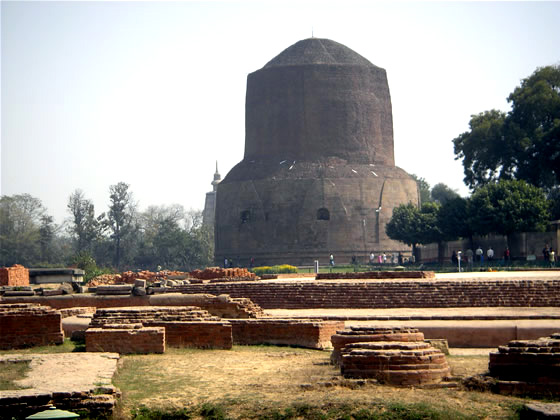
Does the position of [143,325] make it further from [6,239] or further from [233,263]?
[6,239]

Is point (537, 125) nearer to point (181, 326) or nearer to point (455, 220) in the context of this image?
point (455, 220)

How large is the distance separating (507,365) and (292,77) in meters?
35.7

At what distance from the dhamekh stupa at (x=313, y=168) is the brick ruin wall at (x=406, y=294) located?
22776mm

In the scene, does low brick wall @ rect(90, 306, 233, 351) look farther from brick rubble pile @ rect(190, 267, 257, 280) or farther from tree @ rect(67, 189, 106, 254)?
tree @ rect(67, 189, 106, 254)

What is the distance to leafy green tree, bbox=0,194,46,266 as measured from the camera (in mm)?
47219

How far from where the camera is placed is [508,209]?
28703 millimetres

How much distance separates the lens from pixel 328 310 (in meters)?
14.6

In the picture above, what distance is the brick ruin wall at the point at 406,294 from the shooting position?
14047mm

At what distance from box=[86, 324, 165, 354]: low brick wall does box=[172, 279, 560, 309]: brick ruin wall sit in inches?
236

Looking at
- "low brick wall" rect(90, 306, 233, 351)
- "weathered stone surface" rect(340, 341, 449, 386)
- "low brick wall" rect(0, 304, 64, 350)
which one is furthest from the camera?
"low brick wall" rect(0, 304, 64, 350)

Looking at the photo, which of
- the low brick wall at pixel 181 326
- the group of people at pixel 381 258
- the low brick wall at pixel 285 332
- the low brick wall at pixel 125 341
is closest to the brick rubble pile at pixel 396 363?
the low brick wall at pixel 125 341

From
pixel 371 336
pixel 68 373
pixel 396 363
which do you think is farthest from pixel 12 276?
pixel 396 363

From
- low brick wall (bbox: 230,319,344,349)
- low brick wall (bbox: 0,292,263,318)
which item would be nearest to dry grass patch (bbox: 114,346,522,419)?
low brick wall (bbox: 230,319,344,349)

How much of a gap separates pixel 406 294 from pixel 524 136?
64.9ft
